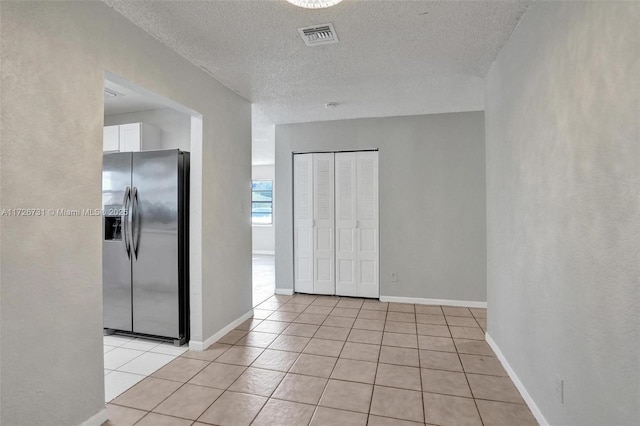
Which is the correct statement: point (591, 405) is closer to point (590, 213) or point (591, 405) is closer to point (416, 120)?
point (590, 213)

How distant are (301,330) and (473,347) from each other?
172cm

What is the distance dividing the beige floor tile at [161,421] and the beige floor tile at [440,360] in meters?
1.86

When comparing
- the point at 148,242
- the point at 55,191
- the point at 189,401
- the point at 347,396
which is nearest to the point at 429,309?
the point at 347,396

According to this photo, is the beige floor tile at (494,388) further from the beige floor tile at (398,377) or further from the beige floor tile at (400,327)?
the beige floor tile at (400,327)

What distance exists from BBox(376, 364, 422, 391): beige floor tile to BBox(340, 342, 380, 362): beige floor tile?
0.61ft

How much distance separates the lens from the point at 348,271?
489 cm

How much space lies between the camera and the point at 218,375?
8.64ft

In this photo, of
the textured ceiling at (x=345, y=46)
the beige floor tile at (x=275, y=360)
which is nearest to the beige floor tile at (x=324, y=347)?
the beige floor tile at (x=275, y=360)

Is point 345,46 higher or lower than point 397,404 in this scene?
higher

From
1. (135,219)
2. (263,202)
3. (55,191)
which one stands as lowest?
(135,219)

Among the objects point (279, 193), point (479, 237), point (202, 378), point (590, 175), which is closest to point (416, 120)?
point (479, 237)

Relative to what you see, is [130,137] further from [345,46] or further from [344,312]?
[344,312]

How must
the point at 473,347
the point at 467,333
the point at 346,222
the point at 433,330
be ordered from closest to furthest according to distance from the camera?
the point at 473,347 < the point at 467,333 < the point at 433,330 < the point at 346,222

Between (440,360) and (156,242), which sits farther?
(156,242)
